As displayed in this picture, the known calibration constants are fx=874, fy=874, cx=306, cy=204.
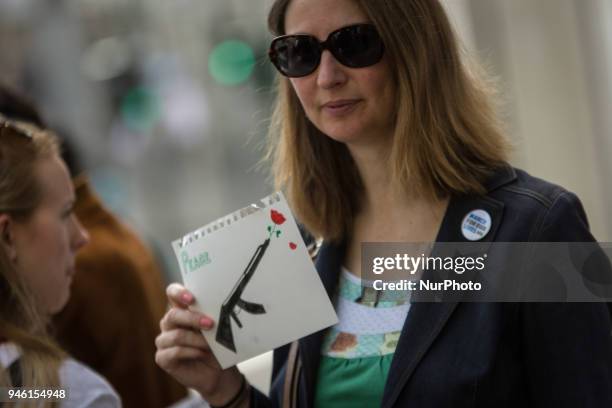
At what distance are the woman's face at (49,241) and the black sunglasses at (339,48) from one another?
929mm

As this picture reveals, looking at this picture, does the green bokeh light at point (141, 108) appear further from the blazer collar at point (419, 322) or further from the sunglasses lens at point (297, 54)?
the blazer collar at point (419, 322)

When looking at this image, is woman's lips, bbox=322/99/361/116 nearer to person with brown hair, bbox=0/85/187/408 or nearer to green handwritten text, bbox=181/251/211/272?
green handwritten text, bbox=181/251/211/272

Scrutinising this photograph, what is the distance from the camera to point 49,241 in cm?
265

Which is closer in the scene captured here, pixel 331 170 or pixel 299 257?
pixel 299 257

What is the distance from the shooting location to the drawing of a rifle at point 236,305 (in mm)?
2178

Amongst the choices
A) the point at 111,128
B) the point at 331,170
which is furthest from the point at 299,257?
the point at 111,128

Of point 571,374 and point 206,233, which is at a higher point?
point 206,233

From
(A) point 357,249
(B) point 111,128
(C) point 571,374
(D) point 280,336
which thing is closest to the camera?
(C) point 571,374

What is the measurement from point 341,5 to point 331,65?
15 centimetres

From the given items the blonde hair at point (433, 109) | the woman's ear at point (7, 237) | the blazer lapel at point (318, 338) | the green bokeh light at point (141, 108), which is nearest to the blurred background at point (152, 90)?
the green bokeh light at point (141, 108)

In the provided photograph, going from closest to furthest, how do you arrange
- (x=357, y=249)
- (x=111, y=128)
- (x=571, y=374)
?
(x=571, y=374)
(x=357, y=249)
(x=111, y=128)

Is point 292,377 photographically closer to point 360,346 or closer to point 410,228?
point 360,346

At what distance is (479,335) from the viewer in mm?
1959

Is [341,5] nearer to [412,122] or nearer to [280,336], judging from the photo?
[412,122]
